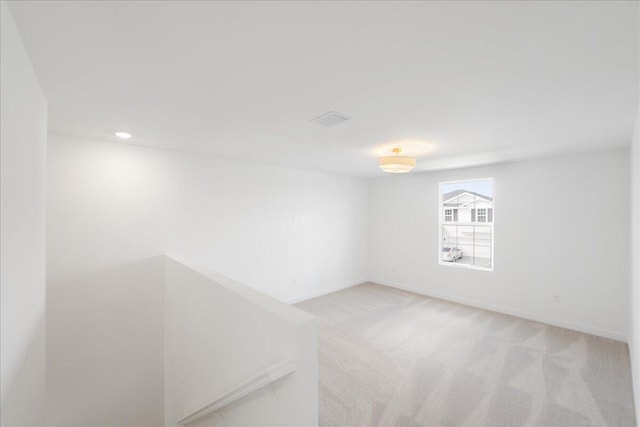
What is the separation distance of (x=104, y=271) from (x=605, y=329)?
639cm

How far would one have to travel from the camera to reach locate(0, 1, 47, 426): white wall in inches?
45.2

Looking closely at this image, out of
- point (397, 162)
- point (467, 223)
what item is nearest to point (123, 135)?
point (397, 162)

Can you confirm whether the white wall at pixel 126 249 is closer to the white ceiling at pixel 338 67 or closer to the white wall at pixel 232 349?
the white wall at pixel 232 349

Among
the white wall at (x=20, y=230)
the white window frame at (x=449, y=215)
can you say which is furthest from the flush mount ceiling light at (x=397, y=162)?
the white wall at (x=20, y=230)

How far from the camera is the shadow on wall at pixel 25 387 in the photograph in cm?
124

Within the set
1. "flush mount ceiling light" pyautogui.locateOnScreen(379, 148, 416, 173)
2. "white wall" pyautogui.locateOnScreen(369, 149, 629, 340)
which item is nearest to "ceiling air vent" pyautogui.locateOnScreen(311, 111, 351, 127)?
"flush mount ceiling light" pyautogui.locateOnScreen(379, 148, 416, 173)

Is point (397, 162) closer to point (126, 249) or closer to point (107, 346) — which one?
point (126, 249)

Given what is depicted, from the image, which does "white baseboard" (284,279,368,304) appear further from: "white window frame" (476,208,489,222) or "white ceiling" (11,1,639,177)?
"white ceiling" (11,1,639,177)

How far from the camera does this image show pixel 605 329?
11.7 feet

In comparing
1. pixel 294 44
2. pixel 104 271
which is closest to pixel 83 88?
pixel 294 44

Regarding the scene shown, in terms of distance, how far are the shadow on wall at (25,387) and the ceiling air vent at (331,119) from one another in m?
2.42

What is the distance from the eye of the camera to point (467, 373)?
2801 mm

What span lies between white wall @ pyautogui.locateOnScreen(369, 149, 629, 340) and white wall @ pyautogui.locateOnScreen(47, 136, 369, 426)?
355 centimetres

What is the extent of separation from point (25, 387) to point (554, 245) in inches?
225
